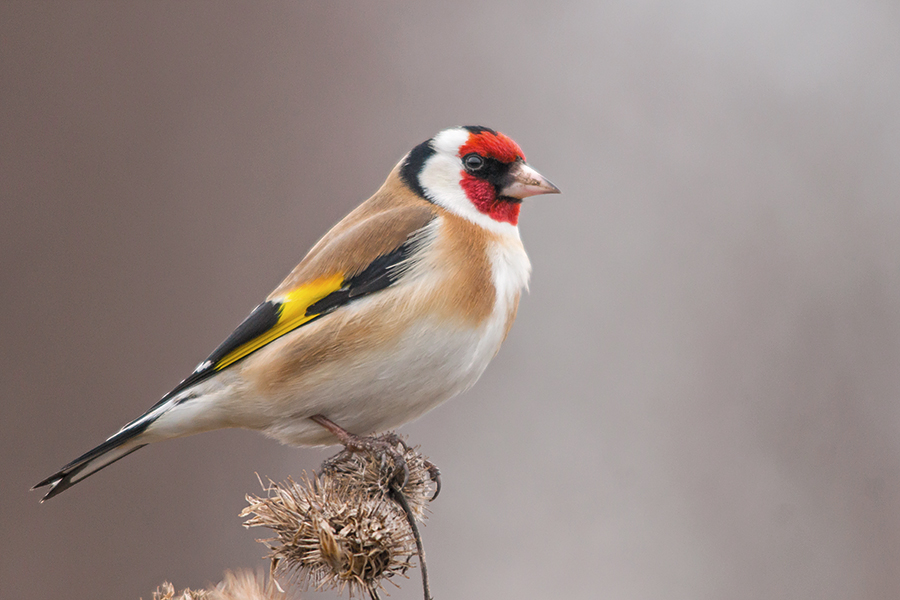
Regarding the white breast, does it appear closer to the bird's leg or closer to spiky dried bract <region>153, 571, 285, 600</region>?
the bird's leg

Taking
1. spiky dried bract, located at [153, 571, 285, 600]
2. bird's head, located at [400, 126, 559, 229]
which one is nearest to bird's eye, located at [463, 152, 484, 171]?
bird's head, located at [400, 126, 559, 229]

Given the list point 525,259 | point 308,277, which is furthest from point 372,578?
point 525,259

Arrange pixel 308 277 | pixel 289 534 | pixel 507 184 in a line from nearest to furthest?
1. pixel 289 534
2. pixel 308 277
3. pixel 507 184

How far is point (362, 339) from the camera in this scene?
1.75 m

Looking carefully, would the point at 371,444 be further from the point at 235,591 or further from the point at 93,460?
the point at 93,460

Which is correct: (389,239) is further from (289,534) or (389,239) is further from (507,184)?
(289,534)

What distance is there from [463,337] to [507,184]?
45cm

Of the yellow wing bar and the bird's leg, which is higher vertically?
the yellow wing bar

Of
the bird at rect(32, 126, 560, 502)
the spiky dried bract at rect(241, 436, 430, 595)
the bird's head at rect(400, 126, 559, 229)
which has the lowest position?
the spiky dried bract at rect(241, 436, 430, 595)

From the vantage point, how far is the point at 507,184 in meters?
1.98

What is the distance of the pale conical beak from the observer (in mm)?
Result: 1906

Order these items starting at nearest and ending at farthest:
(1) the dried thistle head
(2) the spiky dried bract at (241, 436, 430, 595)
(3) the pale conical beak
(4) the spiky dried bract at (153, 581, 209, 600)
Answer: (4) the spiky dried bract at (153, 581, 209, 600) → (2) the spiky dried bract at (241, 436, 430, 595) → (1) the dried thistle head → (3) the pale conical beak

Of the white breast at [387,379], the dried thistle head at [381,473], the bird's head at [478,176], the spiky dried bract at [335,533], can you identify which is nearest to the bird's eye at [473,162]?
the bird's head at [478,176]

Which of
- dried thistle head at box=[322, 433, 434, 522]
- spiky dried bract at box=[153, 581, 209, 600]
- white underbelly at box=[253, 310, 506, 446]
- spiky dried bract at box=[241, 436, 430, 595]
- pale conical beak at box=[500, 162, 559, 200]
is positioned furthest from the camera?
pale conical beak at box=[500, 162, 559, 200]
